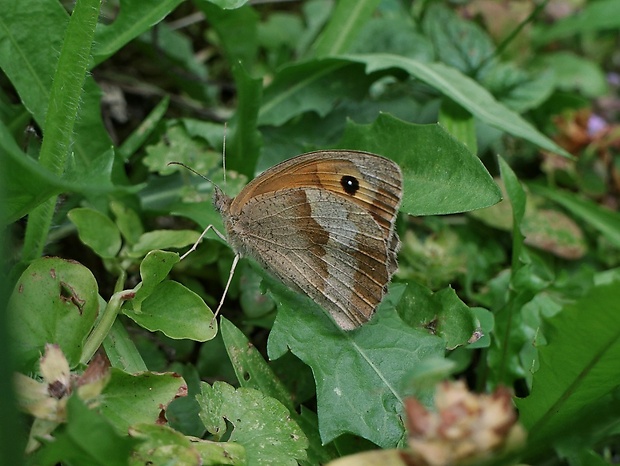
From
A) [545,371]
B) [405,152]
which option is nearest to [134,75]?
[405,152]

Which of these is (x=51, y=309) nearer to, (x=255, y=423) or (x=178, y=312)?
(x=178, y=312)

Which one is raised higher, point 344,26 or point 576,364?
point 344,26

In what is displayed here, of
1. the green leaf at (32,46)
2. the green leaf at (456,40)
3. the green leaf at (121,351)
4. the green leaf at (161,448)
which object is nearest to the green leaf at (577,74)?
the green leaf at (456,40)

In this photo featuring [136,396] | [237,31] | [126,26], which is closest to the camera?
[136,396]

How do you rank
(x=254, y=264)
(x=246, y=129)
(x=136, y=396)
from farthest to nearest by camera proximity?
1. (x=246, y=129)
2. (x=254, y=264)
3. (x=136, y=396)

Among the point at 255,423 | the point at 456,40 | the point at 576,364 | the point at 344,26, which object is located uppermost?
the point at 456,40

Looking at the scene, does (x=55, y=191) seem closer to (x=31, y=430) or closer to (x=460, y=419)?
(x=31, y=430)

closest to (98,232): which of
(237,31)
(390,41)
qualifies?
(237,31)
